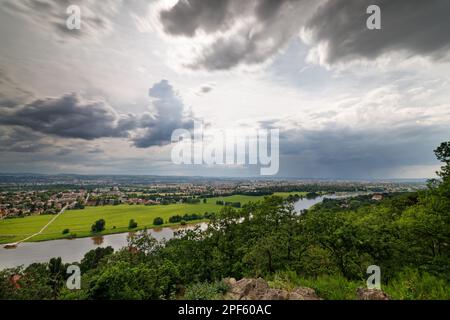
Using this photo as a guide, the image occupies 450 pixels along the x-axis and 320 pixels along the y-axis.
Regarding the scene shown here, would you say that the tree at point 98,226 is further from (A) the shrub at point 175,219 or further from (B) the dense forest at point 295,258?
(B) the dense forest at point 295,258

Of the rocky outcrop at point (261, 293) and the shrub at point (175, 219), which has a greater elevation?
the rocky outcrop at point (261, 293)

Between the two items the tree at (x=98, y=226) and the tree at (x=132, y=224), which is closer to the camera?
the tree at (x=98, y=226)

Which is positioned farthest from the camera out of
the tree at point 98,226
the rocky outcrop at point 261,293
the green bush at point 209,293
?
the tree at point 98,226

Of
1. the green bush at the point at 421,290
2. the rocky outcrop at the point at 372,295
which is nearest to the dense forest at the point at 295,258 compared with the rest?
the green bush at the point at 421,290

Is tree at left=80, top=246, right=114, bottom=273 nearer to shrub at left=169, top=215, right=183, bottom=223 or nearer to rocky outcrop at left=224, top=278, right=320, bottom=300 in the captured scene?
shrub at left=169, top=215, right=183, bottom=223

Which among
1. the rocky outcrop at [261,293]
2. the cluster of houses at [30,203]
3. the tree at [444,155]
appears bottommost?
the cluster of houses at [30,203]

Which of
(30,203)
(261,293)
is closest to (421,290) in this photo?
(261,293)
